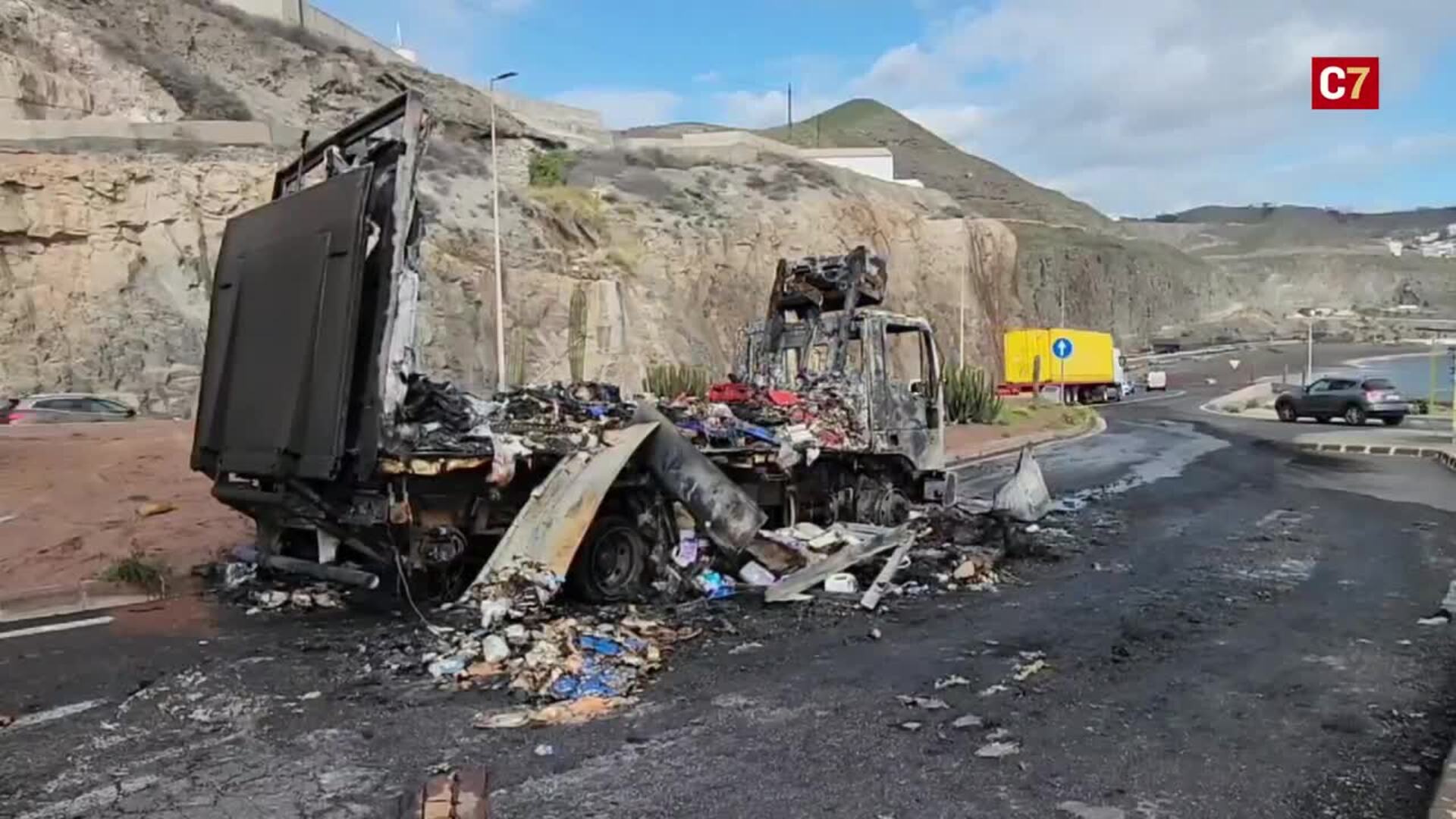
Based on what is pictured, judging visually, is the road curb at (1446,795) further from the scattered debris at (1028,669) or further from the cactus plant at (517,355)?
the cactus plant at (517,355)

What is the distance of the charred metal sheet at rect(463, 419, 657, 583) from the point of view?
25.3ft

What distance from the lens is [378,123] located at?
774 cm

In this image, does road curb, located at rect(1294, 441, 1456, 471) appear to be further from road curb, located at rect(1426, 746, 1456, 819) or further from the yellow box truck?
the yellow box truck

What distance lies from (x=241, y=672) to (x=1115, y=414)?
1545 inches

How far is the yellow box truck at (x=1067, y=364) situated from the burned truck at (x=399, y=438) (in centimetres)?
4141

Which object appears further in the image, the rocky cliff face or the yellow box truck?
the yellow box truck

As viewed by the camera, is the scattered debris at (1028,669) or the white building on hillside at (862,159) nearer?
the scattered debris at (1028,669)

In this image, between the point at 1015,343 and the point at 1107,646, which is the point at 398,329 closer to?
the point at 1107,646

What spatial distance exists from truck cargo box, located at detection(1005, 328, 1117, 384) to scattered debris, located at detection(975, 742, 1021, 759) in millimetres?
44762

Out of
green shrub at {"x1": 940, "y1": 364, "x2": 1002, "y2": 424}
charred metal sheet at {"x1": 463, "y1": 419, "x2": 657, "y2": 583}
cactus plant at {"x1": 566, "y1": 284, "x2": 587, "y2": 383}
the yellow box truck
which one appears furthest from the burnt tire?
the yellow box truck

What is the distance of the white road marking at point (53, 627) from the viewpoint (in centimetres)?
771

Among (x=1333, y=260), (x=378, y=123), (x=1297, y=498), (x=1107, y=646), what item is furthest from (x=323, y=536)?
(x=1333, y=260)

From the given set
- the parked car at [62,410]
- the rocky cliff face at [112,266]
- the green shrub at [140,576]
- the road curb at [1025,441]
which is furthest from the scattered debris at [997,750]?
the rocky cliff face at [112,266]

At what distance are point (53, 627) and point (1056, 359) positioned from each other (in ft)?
152
